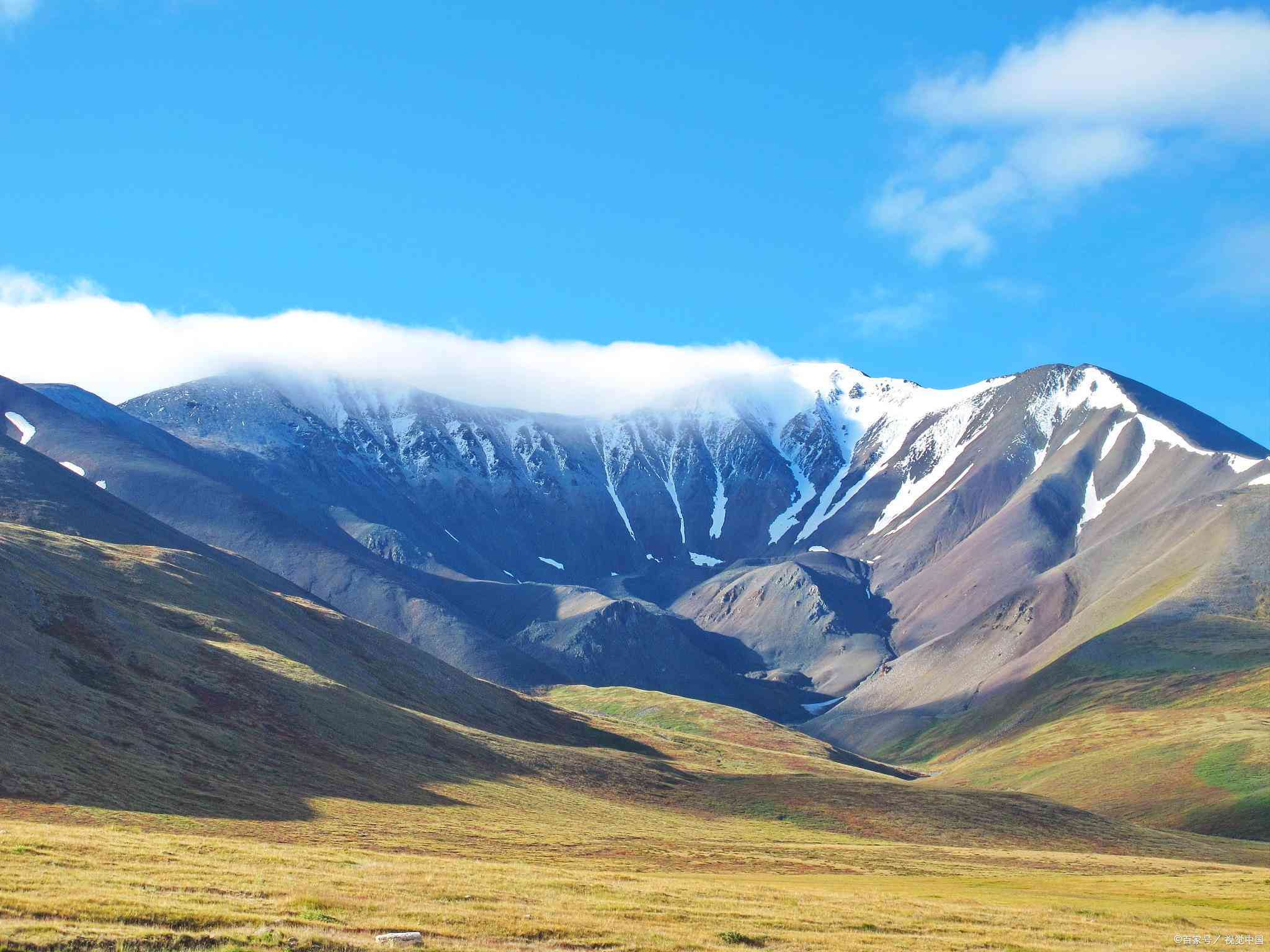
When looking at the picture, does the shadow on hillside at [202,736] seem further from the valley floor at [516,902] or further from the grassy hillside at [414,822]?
the valley floor at [516,902]

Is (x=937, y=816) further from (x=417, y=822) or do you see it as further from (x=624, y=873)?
(x=624, y=873)

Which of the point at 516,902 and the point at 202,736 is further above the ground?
the point at 516,902

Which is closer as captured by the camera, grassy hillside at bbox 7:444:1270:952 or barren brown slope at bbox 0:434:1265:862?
grassy hillside at bbox 7:444:1270:952

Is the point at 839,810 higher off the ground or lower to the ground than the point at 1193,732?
lower

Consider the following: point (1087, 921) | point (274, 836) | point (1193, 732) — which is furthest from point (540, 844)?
point (1193, 732)

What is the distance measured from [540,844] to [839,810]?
5014 centimetres

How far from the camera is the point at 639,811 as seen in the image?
365 ft

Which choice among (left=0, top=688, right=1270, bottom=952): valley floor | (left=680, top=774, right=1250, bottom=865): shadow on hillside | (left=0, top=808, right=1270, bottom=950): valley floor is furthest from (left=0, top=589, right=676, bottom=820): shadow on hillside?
(left=0, top=808, right=1270, bottom=950): valley floor

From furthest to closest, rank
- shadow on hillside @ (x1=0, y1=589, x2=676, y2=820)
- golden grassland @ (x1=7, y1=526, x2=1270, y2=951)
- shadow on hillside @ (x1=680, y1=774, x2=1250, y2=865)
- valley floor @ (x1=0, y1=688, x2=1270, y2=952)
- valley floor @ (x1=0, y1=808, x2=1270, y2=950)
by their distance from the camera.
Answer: shadow on hillside @ (x1=680, y1=774, x2=1250, y2=865)
shadow on hillside @ (x1=0, y1=589, x2=676, y2=820)
golden grassland @ (x1=7, y1=526, x2=1270, y2=951)
valley floor @ (x1=0, y1=688, x2=1270, y2=952)
valley floor @ (x1=0, y1=808, x2=1270, y2=950)

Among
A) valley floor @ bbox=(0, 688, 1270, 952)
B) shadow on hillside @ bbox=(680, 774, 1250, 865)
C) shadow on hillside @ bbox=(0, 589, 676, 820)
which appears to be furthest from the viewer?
shadow on hillside @ bbox=(680, 774, 1250, 865)

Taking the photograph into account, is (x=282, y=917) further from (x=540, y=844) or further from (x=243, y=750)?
(x=243, y=750)

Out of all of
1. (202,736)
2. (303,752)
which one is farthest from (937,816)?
(202,736)

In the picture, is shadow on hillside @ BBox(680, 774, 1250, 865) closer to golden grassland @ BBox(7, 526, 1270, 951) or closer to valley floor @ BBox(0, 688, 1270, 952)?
valley floor @ BBox(0, 688, 1270, 952)

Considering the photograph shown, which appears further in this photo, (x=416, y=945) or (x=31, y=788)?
(x=31, y=788)
